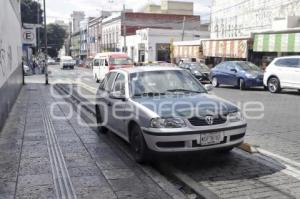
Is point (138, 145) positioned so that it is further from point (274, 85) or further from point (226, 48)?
point (226, 48)

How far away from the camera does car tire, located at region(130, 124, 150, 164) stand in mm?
6094

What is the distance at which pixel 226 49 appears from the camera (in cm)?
3088

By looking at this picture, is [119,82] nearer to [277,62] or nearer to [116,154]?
[116,154]

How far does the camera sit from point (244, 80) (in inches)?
754

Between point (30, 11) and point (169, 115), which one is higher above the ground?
point (30, 11)

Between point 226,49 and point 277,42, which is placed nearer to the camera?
point 277,42

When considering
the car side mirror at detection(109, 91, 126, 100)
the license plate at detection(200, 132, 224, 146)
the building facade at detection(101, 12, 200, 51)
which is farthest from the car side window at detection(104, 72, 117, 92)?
the building facade at detection(101, 12, 200, 51)

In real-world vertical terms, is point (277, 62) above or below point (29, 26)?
below

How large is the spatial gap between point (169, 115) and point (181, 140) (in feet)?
1.32

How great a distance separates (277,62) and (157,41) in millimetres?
37542

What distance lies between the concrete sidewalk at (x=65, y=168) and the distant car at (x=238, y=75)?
451 inches

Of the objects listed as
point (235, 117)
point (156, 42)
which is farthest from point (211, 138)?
point (156, 42)

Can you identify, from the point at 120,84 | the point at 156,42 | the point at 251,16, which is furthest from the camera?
the point at 156,42

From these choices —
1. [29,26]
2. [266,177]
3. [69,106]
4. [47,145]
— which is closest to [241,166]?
[266,177]
